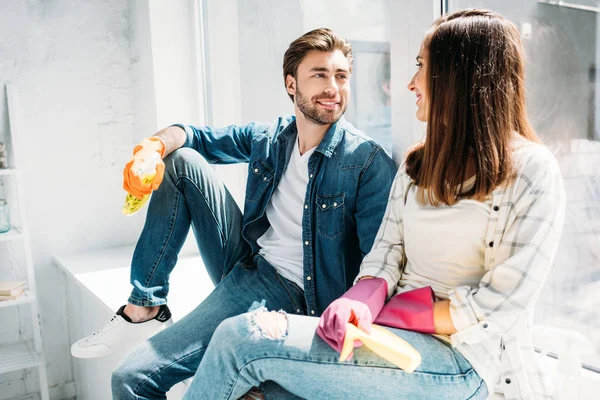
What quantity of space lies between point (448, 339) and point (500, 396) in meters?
0.17

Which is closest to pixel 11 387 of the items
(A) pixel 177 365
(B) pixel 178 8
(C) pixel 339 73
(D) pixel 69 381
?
(D) pixel 69 381

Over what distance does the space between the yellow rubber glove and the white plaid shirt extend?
91 cm

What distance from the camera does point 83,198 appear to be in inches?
111

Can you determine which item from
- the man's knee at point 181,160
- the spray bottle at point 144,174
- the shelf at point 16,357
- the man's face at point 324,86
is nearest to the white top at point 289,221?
the man's face at point 324,86

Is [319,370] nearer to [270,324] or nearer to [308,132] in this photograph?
[270,324]

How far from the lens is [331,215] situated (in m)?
1.61

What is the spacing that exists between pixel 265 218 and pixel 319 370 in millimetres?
801

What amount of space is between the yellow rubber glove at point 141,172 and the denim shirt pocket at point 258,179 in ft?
0.87

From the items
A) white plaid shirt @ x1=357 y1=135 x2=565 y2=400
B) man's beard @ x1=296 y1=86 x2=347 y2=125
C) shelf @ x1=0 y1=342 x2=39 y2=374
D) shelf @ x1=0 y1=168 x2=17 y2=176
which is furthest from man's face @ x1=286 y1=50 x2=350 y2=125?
shelf @ x1=0 y1=342 x2=39 y2=374

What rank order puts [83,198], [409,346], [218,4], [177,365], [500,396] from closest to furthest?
[409,346] → [500,396] → [177,365] → [218,4] → [83,198]

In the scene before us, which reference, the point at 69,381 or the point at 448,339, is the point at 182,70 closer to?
the point at 69,381

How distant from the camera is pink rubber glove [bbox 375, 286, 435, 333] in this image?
3.71 feet

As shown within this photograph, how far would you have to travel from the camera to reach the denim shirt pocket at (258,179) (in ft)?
5.89

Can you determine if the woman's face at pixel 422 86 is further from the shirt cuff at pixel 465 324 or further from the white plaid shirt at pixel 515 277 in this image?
the shirt cuff at pixel 465 324
